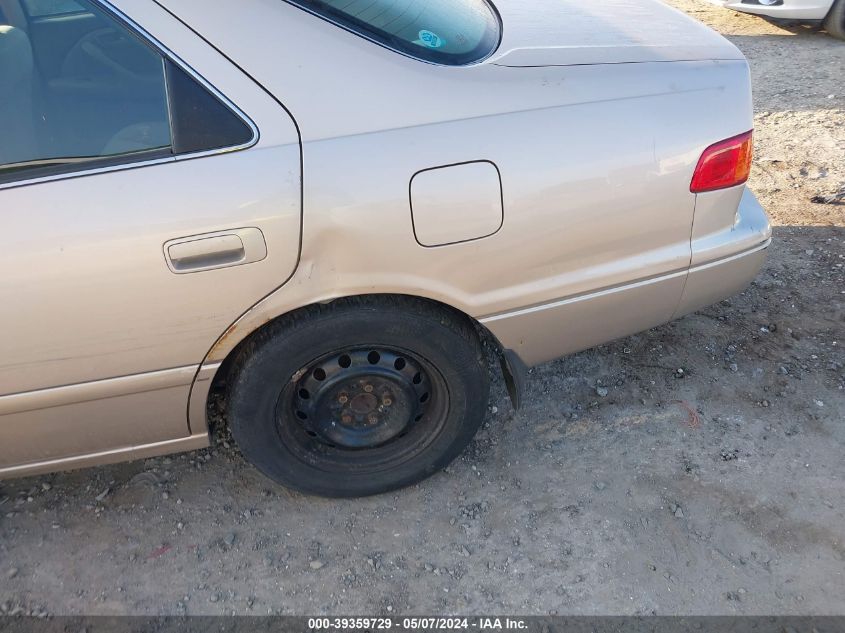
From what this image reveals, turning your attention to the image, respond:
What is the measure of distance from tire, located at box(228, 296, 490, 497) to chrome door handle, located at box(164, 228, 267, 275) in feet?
0.86

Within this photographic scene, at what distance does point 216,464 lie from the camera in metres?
2.78

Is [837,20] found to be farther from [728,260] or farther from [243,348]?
[243,348]

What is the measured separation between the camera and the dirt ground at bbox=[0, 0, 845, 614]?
2303 millimetres

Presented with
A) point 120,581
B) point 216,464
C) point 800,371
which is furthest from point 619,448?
point 120,581

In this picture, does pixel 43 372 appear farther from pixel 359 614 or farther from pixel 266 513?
pixel 359 614

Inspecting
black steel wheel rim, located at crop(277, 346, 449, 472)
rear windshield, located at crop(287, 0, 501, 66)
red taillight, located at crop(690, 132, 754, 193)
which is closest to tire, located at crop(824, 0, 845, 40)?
red taillight, located at crop(690, 132, 754, 193)

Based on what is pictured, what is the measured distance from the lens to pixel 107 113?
6.25 ft

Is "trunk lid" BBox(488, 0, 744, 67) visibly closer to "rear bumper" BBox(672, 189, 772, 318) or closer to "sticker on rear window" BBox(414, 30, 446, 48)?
"sticker on rear window" BBox(414, 30, 446, 48)

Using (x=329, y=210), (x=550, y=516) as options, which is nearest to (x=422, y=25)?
(x=329, y=210)

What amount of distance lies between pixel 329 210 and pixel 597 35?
1.09 meters

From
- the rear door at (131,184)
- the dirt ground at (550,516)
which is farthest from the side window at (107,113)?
the dirt ground at (550,516)

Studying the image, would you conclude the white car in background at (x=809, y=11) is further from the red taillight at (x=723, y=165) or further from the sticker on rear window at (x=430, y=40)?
the sticker on rear window at (x=430, y=40)

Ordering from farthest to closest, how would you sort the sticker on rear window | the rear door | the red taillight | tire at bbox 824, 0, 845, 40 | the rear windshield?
tire at bbox 824, 0, 845, 40 < the red taillight < the sticker on rear window < the rear windshield < the rear door

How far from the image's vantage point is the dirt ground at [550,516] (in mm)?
2303
